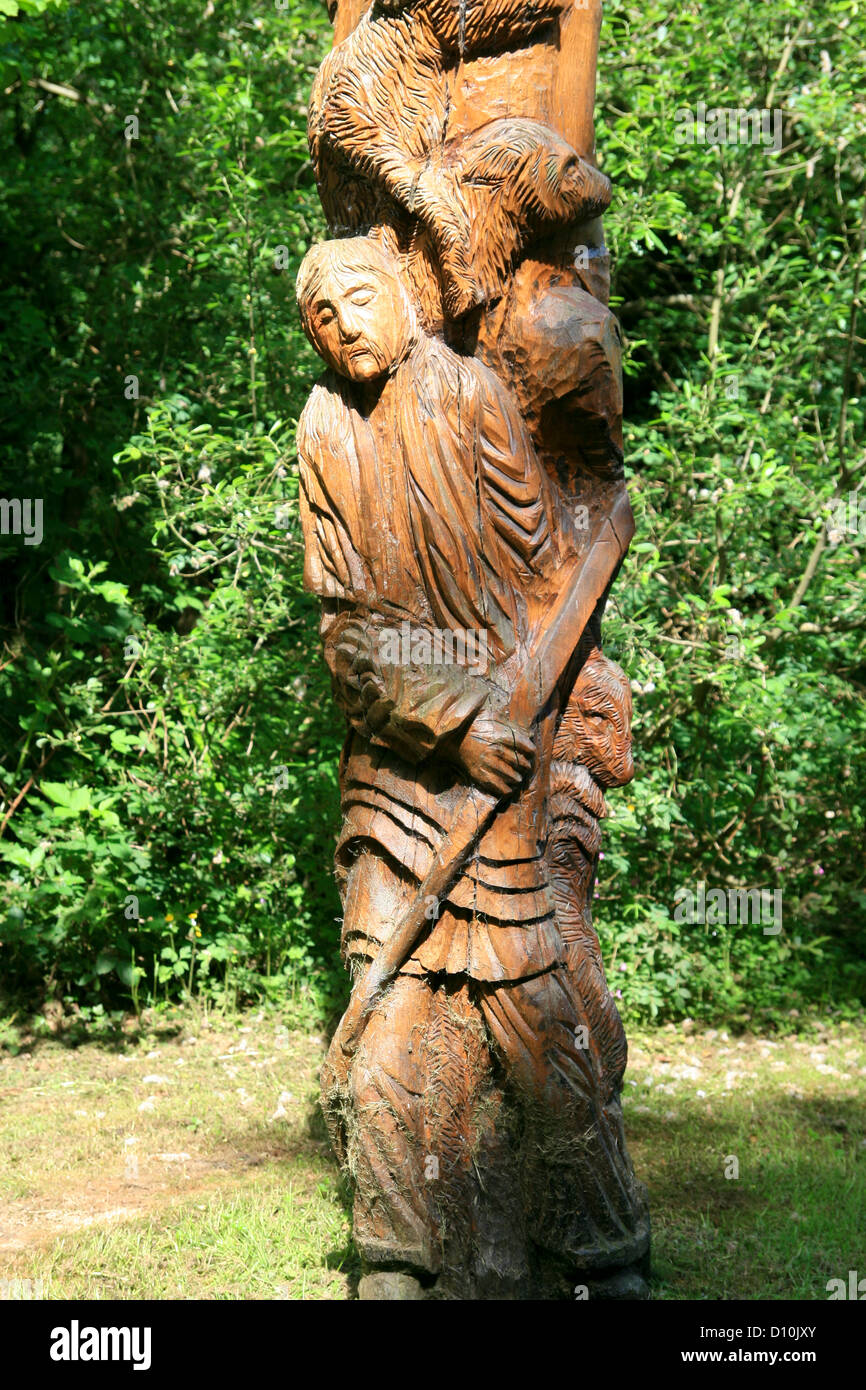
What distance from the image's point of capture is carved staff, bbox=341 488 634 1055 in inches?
131

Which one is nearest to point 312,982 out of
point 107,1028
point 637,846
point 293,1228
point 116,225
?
point 107,1028

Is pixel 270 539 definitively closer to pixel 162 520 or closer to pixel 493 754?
pixel 162 520

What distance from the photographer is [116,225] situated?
719cm

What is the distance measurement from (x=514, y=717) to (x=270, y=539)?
2.83 m

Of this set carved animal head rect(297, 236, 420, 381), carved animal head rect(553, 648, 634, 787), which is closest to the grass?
carved animal head rect(553, 648, 634, 787)

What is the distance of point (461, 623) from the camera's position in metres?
3.38

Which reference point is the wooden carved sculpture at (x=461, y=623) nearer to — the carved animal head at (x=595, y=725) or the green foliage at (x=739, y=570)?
the carved animal head at (x=595, y=725)

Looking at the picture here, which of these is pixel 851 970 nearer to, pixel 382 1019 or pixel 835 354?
pixel 835 354

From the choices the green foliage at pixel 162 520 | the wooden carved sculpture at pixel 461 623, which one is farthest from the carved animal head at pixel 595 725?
the green foliage at pixel 162 520

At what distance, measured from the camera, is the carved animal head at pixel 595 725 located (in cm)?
364

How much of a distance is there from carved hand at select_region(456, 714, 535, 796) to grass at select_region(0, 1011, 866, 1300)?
1576 millimetres

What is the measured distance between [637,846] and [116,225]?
164 inches

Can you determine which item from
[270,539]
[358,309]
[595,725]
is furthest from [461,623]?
[270,539]
